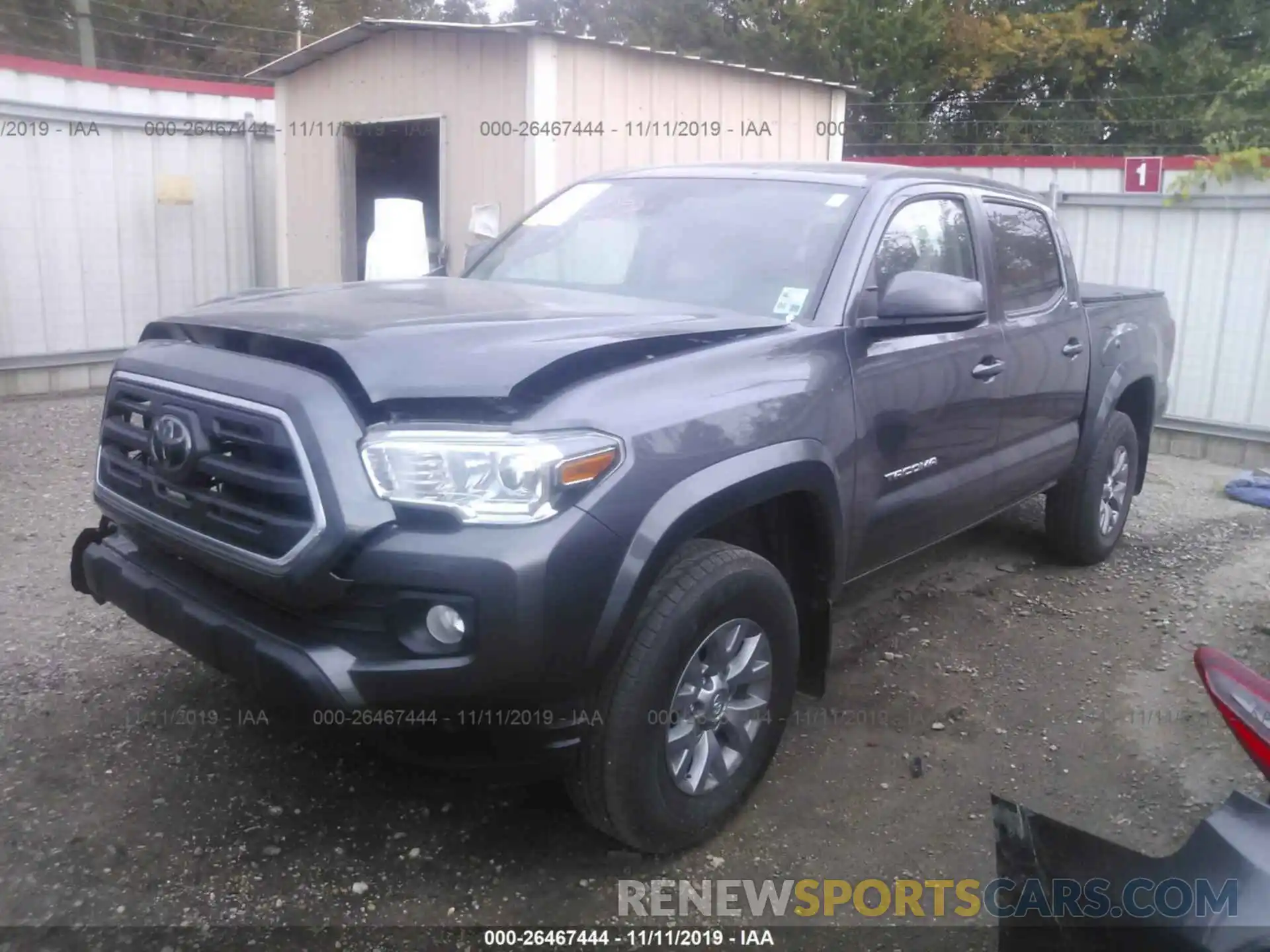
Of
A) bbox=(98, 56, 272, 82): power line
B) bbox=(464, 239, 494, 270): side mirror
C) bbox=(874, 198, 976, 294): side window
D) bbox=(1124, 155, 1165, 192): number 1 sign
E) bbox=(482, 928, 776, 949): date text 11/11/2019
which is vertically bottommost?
bbox=(482, 928, 776, 949): date text 11/11/2019

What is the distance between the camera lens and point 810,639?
12.1 feet

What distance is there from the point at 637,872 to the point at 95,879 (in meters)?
1.43

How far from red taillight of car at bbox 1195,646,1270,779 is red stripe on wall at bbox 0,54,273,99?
9.33 metres

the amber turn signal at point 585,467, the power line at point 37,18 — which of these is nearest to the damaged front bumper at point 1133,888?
the amber turn signal at point 585,467

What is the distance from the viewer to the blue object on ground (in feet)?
24.9

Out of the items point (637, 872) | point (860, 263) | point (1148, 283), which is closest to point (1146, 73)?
point (1148, 283)

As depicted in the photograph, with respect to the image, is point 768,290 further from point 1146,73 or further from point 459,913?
point 1146,73

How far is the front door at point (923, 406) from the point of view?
371 cm

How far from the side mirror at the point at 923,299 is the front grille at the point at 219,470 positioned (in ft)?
6.22

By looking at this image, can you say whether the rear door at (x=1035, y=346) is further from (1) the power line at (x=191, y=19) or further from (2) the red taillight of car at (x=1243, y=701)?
(1) the power line at (x=191, y=19)

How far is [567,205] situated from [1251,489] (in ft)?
18.0

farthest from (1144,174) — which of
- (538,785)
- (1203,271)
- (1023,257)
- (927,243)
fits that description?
(538,785)

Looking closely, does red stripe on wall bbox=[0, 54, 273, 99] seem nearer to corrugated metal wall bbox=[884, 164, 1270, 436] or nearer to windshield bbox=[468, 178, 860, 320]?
windshield bbox=[468, 178, 860, 320]

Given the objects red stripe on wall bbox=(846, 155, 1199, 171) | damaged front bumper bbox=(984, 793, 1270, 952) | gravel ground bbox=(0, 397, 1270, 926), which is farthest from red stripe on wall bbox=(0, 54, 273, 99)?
damaged front bumper bbox=(984, 793, 1270, 952)
